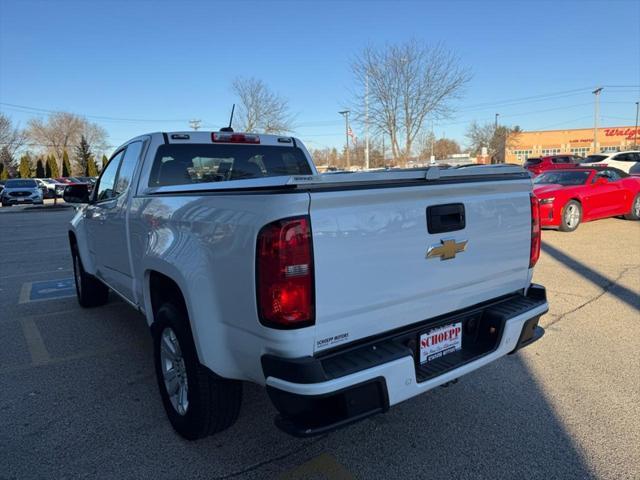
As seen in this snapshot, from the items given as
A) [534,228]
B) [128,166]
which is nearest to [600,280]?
[534,228]

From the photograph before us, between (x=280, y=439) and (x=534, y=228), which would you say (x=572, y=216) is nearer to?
(x=534, y=228)

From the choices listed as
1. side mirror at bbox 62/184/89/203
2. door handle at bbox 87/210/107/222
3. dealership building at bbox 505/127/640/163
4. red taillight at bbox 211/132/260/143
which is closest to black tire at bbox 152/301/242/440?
red taillight at bbox 211/132/260/143

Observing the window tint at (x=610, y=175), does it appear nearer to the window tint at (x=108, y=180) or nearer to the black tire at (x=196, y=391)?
the window tint at (x=108, y=180)

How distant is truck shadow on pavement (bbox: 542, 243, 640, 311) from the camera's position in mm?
5770

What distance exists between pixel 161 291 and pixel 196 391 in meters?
0.81

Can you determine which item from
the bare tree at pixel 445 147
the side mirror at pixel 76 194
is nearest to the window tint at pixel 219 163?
the side mirror at pixel 76 194

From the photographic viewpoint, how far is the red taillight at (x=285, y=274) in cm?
206

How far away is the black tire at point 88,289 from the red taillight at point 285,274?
430 cm

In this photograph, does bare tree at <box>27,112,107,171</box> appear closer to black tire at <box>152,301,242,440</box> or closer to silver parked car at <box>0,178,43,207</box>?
silver parked car at <box>0,178,43,207</box>

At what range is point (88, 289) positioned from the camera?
5.81 meters

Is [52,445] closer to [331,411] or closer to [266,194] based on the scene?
[331,411]

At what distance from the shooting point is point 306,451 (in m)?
2.89

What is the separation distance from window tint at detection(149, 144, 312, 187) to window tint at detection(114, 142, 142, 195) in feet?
0.97

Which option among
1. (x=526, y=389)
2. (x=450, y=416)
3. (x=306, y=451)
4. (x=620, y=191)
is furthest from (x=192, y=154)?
(x=620, y=191)
